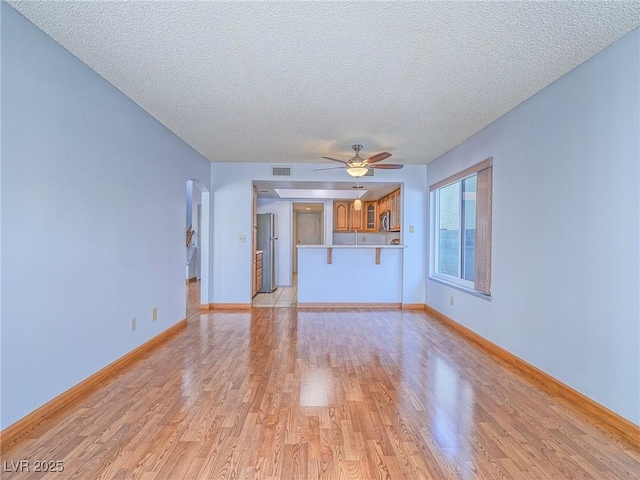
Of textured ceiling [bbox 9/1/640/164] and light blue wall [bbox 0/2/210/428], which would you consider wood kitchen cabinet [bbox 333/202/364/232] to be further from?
light blue wall [bbox 0/2/210/428]

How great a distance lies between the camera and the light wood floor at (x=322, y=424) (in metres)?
1.64

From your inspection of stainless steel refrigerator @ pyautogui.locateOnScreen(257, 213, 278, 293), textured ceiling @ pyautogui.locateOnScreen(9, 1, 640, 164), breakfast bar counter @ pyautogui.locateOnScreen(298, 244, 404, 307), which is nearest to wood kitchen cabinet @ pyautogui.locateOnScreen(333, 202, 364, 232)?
stainless steel refrigerator @ pyautogui.locateOnScreen(257, 213, 278, 293)

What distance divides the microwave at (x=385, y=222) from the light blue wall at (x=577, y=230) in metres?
3.92

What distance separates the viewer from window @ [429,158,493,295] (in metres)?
3.66


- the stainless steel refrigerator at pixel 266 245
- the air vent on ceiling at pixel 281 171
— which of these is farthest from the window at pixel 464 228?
the stainless steel refrigerator at pixel 266 245

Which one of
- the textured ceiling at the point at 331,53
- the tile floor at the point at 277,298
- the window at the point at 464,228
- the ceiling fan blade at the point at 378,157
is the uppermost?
the textured ceiling at the point at 331,53

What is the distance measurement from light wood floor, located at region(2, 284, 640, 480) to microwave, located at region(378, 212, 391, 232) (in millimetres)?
4277

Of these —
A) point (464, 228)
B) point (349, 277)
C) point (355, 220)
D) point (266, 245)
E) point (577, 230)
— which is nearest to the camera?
point (577, 230)

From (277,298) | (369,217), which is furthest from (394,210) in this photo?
(277,298)

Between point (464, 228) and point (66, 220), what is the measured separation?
13.7 feet

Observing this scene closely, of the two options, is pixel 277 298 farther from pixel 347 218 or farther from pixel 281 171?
pixel 347 218

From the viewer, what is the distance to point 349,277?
5.66 meters

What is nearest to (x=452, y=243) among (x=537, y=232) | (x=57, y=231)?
(x=537, y=232)

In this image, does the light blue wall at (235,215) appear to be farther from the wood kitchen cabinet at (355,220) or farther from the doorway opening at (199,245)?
the wood kitchen cabinet at (355,220)
